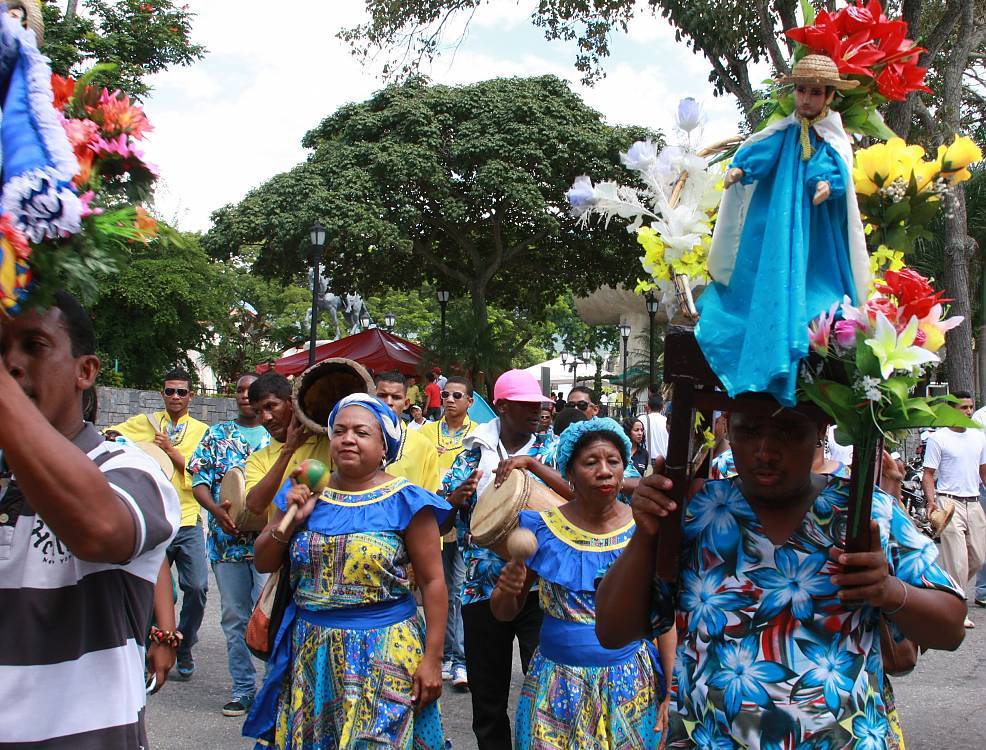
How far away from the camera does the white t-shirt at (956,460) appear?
1035 cm

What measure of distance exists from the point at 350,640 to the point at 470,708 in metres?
3.19

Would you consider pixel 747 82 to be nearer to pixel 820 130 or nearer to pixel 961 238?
pixel 961 238

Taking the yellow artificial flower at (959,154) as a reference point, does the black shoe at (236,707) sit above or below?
below

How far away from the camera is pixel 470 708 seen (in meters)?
7.21

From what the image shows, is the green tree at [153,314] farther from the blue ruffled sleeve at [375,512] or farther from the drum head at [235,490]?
the blue ruffled sleeve at [375,512]

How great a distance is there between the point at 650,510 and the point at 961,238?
15914mm

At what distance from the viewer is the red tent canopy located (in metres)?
25.5

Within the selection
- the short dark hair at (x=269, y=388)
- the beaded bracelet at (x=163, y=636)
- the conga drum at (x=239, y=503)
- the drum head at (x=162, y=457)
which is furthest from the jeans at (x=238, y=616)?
the beaded bracelet at (x=163, y=636)

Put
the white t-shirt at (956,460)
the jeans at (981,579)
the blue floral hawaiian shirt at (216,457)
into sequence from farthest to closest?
the jeans at (981,579) < the white t-shirt at (956,460) < the blue floral hawaiian shirt at (216,457)

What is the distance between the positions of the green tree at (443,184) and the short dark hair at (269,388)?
1904cm

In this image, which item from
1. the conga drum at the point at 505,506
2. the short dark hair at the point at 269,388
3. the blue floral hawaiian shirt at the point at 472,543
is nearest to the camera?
the conga drum at the point at 505,506

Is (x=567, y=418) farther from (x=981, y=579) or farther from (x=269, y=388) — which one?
(x=981, y=579)

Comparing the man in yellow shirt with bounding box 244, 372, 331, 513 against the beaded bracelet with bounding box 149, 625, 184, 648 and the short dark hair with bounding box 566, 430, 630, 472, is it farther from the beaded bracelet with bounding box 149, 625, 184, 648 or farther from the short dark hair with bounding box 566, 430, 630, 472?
the beaded bracelet with bounding box 149, 625, 184, 648

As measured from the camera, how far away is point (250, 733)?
4.54 metres
